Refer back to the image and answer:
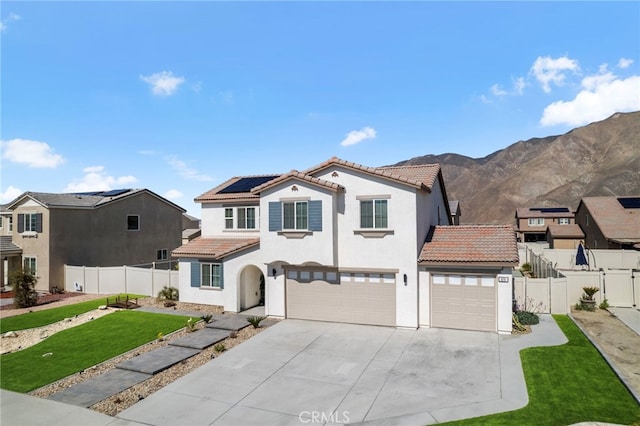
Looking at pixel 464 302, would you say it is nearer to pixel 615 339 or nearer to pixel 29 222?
pixel 615 339

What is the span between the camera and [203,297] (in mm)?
21000

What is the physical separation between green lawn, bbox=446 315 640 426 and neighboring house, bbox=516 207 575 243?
54.5 metres

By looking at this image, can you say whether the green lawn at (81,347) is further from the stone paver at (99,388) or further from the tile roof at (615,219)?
the tile roof at (615,219)

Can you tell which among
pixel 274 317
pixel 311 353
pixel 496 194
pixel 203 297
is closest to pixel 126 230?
pixel 203 297

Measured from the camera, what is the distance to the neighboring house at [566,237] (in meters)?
45.0

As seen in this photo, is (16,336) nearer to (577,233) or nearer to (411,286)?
(411,286)

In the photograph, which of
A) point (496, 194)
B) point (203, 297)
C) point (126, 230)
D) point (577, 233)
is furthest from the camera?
point (496, 194)

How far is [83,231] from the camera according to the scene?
2784 cm

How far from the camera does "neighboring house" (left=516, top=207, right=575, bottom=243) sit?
2378 inches

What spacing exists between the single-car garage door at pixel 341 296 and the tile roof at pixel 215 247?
2920mm

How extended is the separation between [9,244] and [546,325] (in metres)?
34.0

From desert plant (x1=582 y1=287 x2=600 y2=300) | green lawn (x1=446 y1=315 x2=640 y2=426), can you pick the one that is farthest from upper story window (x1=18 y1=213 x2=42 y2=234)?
desert plant (x1=582 y1=287 x2=600 y2=300)

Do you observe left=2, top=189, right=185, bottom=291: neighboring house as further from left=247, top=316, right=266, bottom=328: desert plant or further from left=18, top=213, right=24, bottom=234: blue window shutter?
left=247, top=316, right=266, bottom=328: desert plant

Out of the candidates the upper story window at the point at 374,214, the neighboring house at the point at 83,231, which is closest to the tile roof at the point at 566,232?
the upper story window at the point at 374,214
